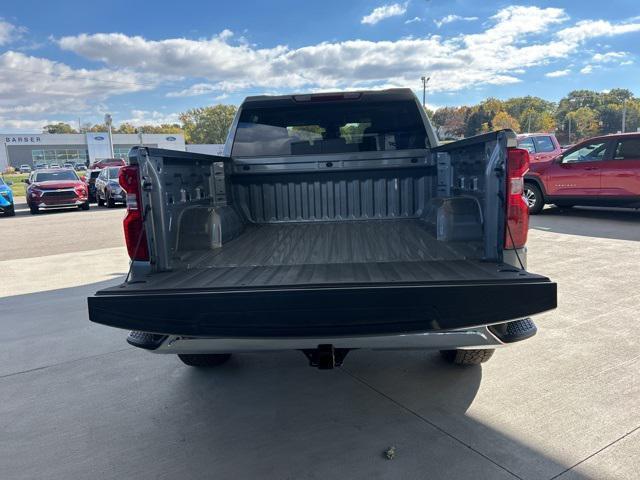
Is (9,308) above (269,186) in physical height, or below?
below

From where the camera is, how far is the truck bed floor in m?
2.51

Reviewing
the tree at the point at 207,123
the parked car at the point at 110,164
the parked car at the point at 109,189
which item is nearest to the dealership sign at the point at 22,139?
the tree at the point at 207,123

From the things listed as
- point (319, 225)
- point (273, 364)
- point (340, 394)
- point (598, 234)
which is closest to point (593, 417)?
point (340, 394)

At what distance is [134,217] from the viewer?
9.34 ft

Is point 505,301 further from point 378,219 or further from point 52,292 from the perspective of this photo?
point 52,292

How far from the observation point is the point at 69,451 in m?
A: 2.79

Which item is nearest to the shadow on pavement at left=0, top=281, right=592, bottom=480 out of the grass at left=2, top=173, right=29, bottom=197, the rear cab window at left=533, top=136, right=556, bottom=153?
the rear cab window at left=533, top=136, right=556, bottom=153

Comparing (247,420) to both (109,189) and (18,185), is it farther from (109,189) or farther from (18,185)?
(18,185)

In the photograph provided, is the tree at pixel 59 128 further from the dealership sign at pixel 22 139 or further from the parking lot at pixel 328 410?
the parking lot at pixel 328 410

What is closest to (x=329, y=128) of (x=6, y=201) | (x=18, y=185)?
(x=6, y=201)

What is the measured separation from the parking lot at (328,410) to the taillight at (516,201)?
1.16 meters

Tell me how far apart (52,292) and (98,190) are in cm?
1583

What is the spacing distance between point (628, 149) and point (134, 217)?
10767 mm

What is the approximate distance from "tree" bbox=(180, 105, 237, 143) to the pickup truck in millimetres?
92421
